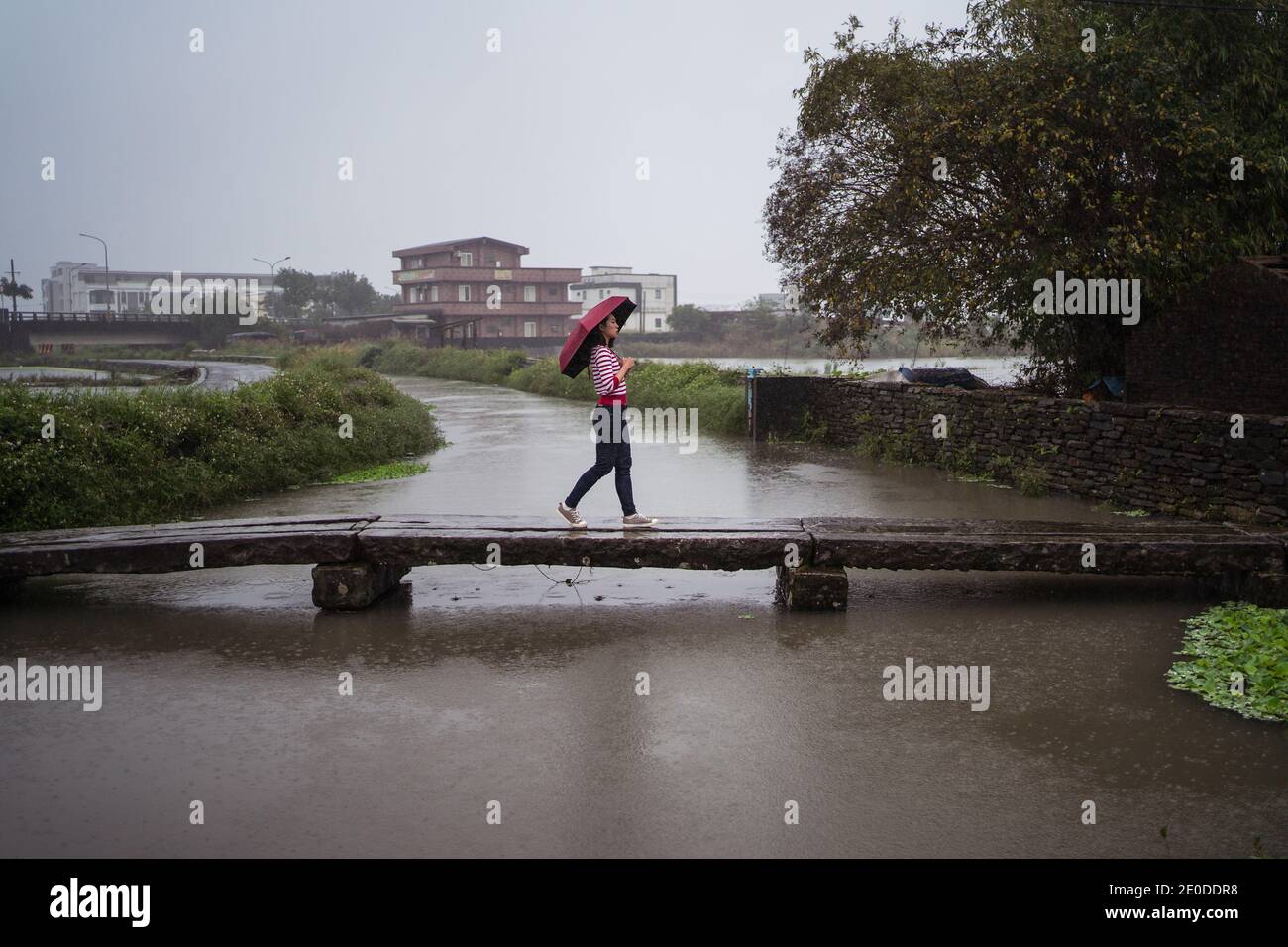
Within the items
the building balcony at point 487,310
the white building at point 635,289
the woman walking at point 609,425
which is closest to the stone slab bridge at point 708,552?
the woman walking at point 609,425

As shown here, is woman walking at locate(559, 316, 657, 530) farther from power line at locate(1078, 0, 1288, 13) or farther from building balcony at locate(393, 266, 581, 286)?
building balcony at locate(393, 266, 581, 286)

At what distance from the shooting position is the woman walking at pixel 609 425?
342 inches

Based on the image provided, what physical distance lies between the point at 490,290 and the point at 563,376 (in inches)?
1545

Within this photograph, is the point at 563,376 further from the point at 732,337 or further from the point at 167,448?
the point at 732,337

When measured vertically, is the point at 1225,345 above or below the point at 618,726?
above

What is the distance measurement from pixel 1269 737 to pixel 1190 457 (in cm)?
668

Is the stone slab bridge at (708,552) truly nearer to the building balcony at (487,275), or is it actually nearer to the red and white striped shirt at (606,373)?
the red and white striped shirt at (606,373)

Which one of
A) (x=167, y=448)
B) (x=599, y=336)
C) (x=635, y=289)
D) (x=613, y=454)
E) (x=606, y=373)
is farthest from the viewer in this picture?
(x=635, y=289)

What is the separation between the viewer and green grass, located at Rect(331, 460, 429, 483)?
15508 mm

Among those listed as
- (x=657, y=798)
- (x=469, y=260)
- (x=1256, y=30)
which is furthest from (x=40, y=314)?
(x=657, y=798)

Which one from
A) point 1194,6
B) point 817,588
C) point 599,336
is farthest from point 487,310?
point 817,588

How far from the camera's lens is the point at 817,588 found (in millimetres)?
8008

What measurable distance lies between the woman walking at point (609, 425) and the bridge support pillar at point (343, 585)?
163 cm

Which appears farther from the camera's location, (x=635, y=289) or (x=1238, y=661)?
(x=635, y=289)
